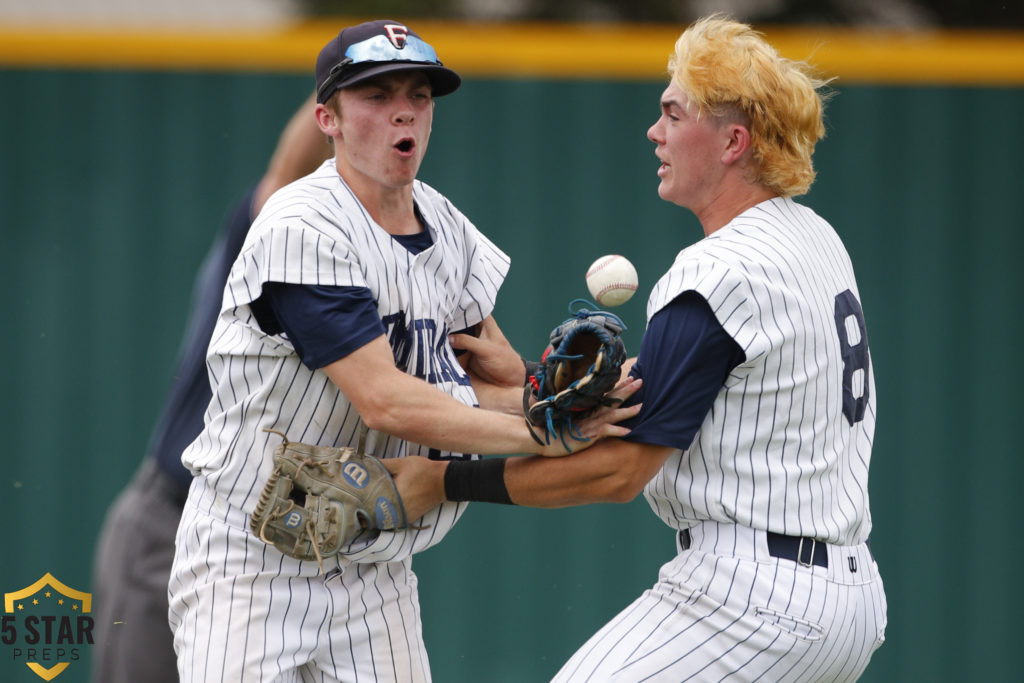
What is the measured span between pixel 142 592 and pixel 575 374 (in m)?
1.54

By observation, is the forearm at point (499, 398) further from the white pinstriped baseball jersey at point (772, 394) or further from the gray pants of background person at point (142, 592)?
the gray pants of background person at point (142, 592)

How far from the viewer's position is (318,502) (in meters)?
2.51

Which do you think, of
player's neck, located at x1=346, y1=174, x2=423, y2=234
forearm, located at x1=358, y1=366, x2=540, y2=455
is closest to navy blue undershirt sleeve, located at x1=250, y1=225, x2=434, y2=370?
forearm, located at x1=358, y1=366, x2=540, y2=455

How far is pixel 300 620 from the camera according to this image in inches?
104

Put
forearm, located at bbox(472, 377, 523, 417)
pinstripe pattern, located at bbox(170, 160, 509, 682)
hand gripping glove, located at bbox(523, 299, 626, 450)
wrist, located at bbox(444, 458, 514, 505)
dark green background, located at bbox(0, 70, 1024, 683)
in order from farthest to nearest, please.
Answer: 1. dark green background, located at bbox(0, 70, 1024, 683)
2. forearm, located at bbox(472, 377, 523, 417)
3. wrist, located at bbox(444, 458, 514, 505)
4. pinstripe pattern, located at bbox(170, 160, 509, 682)
5. hand gripping glove, located at bbox(523, 299, 626, 450)

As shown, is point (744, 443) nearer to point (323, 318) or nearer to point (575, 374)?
point (575, 374)

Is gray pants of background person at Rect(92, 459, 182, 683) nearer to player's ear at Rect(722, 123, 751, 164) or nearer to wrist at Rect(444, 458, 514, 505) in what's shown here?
wrist at Rect(444, 458, 514, 505)

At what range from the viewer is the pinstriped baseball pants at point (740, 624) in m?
2.49

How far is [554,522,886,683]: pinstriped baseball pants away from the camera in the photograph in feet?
8.18

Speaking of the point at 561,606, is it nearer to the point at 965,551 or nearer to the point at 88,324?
the point at 965,551

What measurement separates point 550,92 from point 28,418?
9.28 ft

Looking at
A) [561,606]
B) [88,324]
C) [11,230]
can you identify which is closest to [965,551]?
[561,606]

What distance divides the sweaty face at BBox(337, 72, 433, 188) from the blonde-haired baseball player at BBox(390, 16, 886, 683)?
2.03ft

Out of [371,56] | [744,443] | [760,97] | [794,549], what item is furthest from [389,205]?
[794,549]
